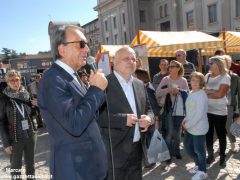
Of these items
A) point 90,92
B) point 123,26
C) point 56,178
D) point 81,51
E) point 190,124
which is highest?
point 123,26

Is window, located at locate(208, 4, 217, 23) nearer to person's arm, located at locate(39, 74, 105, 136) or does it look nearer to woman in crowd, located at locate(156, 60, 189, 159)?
woman in crowd, located at locate(156, 60, 189, 159)

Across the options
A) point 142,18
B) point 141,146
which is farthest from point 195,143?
point 142,18

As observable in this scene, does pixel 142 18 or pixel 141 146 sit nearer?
pixel 141 146

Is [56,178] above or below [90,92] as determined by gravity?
below

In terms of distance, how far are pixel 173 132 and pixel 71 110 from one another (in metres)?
4.17

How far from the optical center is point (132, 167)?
3199 mm

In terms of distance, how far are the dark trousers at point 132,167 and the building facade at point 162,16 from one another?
1174 inches

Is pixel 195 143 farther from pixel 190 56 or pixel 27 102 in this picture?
pixel 190 56

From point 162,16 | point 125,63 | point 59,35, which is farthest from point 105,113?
point 162,16

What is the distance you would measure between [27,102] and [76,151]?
248cm

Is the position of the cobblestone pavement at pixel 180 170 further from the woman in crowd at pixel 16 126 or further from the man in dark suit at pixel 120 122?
the man in dark suit at pixel 120 122

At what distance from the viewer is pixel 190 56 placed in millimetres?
10852

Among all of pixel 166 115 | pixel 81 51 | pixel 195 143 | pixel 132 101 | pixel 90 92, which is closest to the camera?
pixel 90 92

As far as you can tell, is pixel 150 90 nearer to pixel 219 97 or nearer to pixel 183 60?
pixel 219 97
